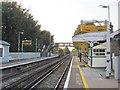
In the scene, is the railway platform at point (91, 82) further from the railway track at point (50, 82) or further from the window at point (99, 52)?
the window at point (99, 52)

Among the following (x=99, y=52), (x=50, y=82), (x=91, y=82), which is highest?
(x=99, y=52)

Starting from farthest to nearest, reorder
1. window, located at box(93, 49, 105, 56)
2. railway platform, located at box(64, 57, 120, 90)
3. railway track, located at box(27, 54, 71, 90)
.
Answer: window, located at box(93, 49, 105, 56), railway track, located at box(27, 54, 71, 90), railway platform, located at box(64, 57, 120, 90)

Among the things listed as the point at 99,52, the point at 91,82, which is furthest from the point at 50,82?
the point at 99,52

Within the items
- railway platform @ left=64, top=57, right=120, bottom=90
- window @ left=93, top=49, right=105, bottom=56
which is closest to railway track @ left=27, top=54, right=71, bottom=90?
railway platform @ left=64, top=57, right=120, bottom=90

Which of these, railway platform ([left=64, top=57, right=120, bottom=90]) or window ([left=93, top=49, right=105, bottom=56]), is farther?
window ([left=93, top=49, right=105, bottom=56])

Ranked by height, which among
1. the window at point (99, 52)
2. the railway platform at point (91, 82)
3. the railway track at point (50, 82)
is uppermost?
the window at point (99, 52)

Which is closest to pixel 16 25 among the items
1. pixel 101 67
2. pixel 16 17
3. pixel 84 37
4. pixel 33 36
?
pixel 16 17

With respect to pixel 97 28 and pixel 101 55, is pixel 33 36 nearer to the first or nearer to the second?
pixel 97 28

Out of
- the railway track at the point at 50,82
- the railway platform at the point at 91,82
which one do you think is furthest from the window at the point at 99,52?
the railway platform at the point at 91,82

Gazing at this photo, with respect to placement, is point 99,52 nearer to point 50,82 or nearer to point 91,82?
point 50,82

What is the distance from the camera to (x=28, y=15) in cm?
10175

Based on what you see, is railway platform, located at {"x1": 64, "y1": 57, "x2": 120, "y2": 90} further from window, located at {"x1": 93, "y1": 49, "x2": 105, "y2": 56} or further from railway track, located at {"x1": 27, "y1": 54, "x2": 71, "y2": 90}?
window, located at {"x1": 93, "y1": 49, "x2": 105, "y2": 56}

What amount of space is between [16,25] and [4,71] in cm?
5058

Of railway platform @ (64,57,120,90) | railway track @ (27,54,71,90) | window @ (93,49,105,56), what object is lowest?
railway track @ (27,54,71,90)
